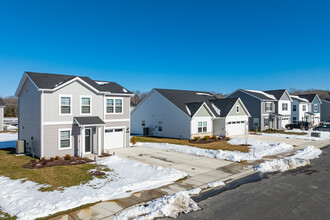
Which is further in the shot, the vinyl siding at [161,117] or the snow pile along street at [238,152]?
the vinyl siding at [161,117]

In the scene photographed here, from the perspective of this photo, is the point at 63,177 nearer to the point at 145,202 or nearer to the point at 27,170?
the point at 27,170

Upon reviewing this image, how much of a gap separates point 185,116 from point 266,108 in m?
19.6

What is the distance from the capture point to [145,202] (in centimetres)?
884

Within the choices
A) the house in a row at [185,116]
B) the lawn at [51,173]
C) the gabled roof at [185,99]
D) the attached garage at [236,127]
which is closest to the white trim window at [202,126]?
the house in a row at [185,116]

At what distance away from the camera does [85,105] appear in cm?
1805

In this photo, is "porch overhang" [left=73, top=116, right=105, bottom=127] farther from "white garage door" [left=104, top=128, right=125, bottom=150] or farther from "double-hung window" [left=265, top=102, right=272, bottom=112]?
"double-hung window" [left=265, top=102, right=272, bottom=112]

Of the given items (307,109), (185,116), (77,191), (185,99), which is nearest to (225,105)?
(185,99)

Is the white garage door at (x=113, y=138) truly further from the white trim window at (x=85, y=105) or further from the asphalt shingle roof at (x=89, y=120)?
the white trim window at (x=85, y=105)

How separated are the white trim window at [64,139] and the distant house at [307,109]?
1792 inches

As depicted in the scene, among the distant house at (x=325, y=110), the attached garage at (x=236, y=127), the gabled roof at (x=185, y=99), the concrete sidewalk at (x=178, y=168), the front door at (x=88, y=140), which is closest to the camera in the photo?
the concrete sidewalk at (x=178, y=168)

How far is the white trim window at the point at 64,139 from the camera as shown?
16594 millimetres

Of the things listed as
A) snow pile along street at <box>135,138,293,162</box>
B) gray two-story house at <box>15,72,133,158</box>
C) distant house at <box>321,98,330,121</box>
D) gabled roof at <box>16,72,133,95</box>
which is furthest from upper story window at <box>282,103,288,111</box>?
gray two-story house at <box>15,72,133,158</box>

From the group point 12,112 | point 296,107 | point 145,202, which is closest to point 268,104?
point 296,107

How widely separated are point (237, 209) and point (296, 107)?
1807 inches
